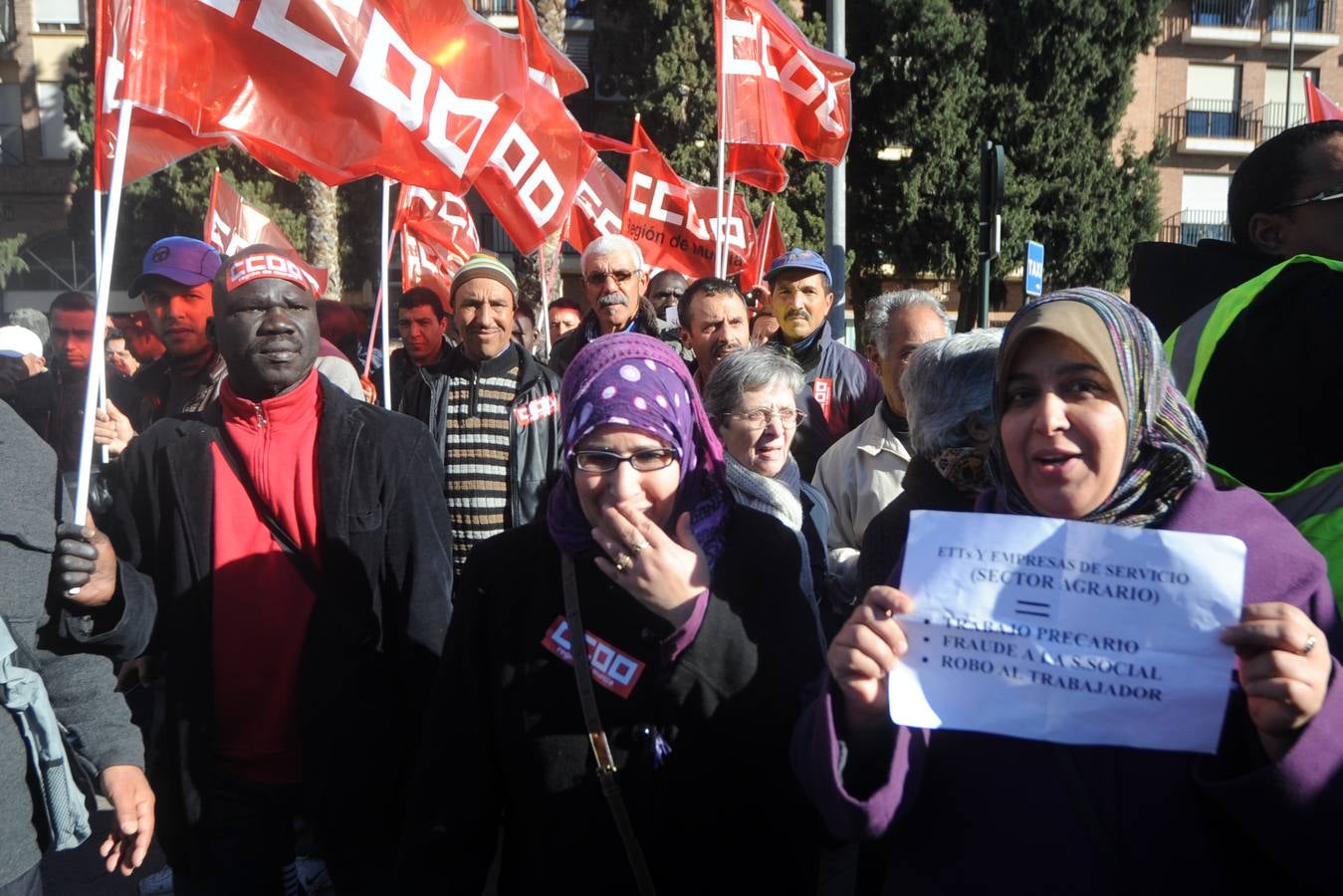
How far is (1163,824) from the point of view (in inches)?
57.5

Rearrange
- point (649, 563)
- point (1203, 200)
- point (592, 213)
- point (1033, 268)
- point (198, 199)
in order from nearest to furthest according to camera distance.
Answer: point (649, 563) < point (1033, 268) < point (592, 213) < point (198, 199) < point (1203, 200)

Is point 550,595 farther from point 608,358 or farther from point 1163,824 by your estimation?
point 1163,824

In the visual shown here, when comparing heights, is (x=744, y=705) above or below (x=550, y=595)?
below

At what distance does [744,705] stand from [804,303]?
11.5ft

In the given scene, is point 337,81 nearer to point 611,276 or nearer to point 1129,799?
point 611,276

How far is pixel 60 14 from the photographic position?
2827 cm

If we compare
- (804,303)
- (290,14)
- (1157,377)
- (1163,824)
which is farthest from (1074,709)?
(804,303)

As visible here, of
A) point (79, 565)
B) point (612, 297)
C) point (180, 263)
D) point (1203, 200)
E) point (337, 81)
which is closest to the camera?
point (79, 565)

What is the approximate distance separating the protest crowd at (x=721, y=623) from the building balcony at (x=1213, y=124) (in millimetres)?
31567

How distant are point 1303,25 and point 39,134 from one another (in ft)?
116

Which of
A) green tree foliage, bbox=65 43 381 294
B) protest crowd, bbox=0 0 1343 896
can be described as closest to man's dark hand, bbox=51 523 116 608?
protest crowd, bbox=0 0 1343 896

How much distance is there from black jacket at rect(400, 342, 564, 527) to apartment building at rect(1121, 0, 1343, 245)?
30075 millimetres

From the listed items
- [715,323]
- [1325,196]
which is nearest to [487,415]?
[715,323]

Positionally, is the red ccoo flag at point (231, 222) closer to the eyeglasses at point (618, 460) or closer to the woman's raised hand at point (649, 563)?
the eyeglasses at point (618, 460)
